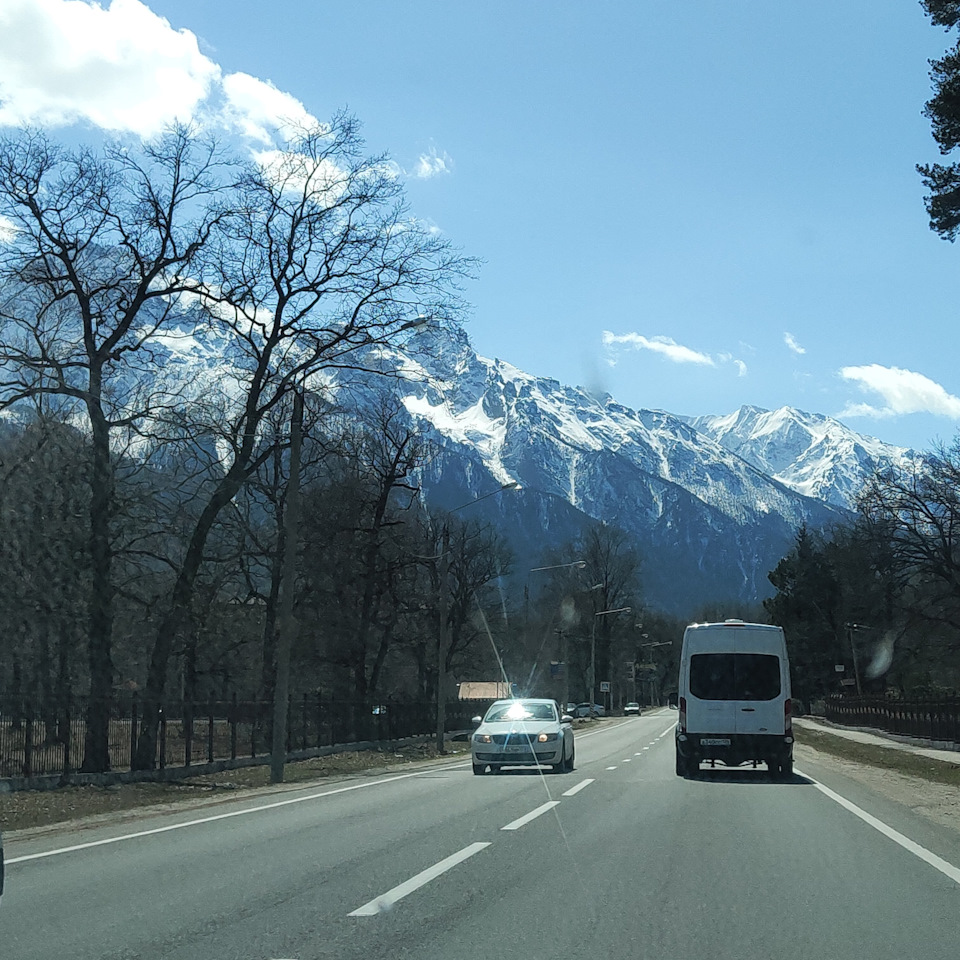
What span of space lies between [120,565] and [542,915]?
24468 mm

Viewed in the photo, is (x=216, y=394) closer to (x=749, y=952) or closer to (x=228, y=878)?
(x=228, y=878)

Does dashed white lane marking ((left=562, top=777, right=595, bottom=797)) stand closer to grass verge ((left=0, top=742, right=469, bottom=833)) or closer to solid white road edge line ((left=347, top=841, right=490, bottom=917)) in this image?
grass verge ((left=0, top=742, right=469, bottom=833))

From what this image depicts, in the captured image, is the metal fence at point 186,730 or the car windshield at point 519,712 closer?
the metal fence at point 186,730

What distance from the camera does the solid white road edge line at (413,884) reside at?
8.24m

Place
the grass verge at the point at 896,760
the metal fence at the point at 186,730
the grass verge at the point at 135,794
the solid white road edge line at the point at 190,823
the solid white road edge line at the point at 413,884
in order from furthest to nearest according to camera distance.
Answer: the grass verge at the point at 896,760 < the metal fence at the point at 186,730 < the grass verge at the point at 135,794 < the solid white road edge line at the point at 190,823 < the solid white road edge line at the point at 413,884

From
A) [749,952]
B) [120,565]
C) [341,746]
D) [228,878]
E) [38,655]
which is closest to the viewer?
[749,952]

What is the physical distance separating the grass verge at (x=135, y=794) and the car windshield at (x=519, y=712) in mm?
4119

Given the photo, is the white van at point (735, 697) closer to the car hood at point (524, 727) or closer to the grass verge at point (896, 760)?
the car hood at point (524, 727)

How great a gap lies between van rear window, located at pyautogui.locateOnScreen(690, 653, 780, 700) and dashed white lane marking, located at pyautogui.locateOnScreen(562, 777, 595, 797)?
296 centimetres

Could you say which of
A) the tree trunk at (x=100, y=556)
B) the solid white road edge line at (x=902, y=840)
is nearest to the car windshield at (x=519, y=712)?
the solid white road edge line at (x=902, y=840)

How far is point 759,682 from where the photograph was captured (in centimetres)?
2308

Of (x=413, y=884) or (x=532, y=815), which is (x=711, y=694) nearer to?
(x=532, y=815)

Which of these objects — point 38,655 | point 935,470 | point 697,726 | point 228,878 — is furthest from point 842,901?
point 935,470

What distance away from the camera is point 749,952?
278 inches
